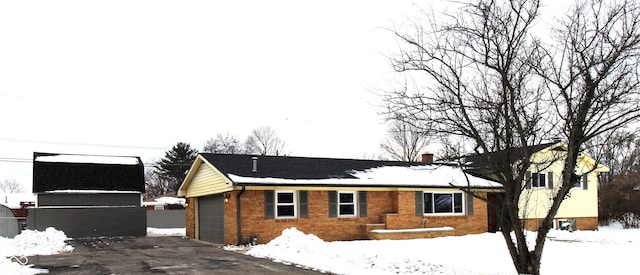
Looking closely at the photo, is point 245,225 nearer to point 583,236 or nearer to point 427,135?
point 427,135

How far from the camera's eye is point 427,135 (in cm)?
1072

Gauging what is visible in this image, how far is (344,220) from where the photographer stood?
23.0 meters

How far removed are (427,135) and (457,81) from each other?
1.15 metres

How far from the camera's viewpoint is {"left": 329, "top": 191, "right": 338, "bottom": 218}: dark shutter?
74.9 ft

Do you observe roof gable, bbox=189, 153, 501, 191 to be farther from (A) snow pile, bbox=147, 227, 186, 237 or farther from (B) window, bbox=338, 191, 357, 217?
(A) snow pile, bbox=147, 227, 186, 237

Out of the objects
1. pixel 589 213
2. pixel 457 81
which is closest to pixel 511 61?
pixel 457 81

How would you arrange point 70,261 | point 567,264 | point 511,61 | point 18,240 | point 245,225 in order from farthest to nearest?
point 18,240
point 245,225
point 70,261
point 567,264
point 511,61

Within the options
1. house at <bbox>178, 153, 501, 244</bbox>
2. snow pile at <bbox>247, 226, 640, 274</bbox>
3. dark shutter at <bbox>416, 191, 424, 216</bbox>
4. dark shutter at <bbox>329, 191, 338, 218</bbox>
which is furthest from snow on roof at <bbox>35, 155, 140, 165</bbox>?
dark shutter at <bbox>416, 191, 424, 216</bbox>

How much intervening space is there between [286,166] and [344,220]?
3570 mm

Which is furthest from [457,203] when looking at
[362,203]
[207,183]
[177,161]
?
[177,161]

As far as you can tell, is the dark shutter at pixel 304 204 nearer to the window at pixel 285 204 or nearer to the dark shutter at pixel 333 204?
the window at pixel 285 204

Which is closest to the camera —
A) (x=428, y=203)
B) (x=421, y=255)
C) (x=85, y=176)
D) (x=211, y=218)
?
(x=421, y=255)

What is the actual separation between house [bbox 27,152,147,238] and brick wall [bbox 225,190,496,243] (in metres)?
11.3

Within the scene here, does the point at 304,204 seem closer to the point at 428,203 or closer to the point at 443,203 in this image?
the point at 428,203
